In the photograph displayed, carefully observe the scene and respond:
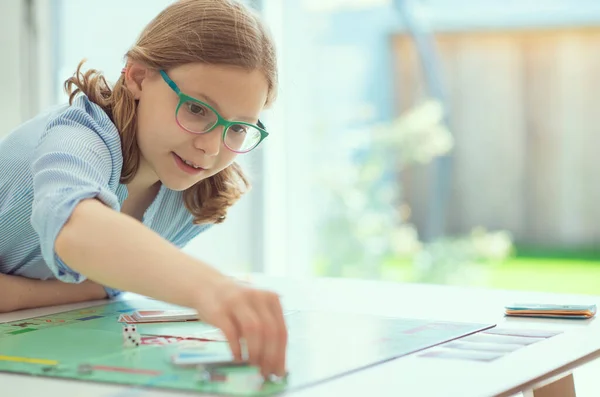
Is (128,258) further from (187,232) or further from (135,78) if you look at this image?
(187,232)

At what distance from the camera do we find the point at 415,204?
3896 millimetres

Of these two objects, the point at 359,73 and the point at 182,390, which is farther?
the point at 359,73

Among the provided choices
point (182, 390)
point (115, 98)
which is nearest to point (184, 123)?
point (115, 98)

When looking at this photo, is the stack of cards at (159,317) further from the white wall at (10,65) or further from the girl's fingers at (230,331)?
the white wall at (10,65)

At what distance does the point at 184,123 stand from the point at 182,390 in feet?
1.46

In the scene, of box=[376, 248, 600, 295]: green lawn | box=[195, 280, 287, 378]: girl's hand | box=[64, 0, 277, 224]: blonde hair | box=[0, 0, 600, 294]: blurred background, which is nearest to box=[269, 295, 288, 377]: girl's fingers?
box=[195, 280, 287, 378]: girl's hand

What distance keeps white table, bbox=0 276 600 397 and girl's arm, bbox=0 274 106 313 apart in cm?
3

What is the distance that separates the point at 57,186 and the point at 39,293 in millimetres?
372

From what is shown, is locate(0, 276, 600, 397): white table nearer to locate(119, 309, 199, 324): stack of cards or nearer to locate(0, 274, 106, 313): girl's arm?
locate(0, 274, 106, 313): girl's arm

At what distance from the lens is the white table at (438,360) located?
699 mm

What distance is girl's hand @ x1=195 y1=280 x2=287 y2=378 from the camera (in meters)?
0.69

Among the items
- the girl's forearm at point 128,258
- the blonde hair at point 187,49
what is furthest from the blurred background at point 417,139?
the girl's forearm at point 128,258

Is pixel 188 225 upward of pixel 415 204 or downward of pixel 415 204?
downward

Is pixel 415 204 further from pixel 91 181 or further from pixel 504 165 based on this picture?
pixel 91 181
